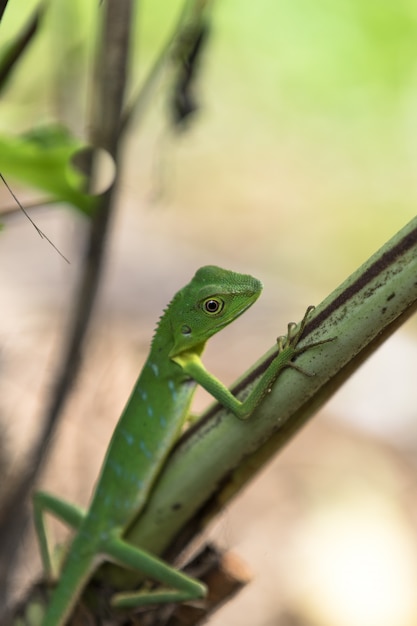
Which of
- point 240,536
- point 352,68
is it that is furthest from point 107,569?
point 352,68

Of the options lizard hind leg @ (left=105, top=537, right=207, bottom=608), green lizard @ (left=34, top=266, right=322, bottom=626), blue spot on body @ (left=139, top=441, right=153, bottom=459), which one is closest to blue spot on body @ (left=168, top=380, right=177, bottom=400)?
green lizard @ (left=34, top=266, right=322, bottom=626)

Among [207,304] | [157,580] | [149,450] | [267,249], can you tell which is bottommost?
[267,249]

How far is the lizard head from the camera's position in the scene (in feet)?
5.16

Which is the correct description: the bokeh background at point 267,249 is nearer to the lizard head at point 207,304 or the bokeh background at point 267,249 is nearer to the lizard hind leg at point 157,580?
the lizard hind leg at point 157,580

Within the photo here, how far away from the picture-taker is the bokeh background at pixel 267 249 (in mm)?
3109

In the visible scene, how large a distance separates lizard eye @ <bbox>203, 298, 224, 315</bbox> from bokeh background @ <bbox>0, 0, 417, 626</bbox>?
Answer: 0.51m

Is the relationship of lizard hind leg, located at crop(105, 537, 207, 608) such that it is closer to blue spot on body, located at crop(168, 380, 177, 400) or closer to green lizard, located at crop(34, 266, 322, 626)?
green lizard, located at crop(34, 266, 322, 626)

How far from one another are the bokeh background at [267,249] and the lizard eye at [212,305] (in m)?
0.51

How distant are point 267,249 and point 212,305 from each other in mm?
4109

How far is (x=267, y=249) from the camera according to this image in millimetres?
5660

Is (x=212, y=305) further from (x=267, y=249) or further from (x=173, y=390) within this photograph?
(x=267, y=249)

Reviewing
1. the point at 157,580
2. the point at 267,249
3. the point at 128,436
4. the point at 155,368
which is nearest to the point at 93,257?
the point at 155,368

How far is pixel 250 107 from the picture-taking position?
23.5 feet

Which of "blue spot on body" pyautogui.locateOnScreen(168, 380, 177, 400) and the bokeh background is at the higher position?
"blue spot on body" pyautogui.locateOnScreen(168, 380, 177, 400)
